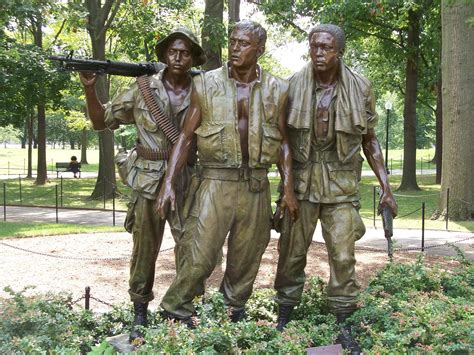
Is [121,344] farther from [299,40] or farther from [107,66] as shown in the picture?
[299,40]

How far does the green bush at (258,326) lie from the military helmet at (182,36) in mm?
1764

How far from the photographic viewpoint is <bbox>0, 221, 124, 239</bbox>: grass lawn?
473 inches

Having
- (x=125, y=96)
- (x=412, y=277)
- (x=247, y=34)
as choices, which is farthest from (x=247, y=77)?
(x=412, y=277)

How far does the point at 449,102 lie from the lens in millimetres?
14023

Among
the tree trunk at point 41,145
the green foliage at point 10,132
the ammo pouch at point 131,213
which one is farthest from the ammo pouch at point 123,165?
the green foliage at point 10,132

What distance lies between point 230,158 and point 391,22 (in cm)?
1880

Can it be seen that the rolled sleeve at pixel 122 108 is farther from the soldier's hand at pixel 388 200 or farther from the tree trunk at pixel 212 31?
the tree trunk at pixel 212 31

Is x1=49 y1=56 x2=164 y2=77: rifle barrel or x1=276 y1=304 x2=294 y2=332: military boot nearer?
x1=49 y1=56 x2=164 y2=77: rifle barrel

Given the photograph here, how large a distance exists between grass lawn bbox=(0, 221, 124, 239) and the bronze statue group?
768cm

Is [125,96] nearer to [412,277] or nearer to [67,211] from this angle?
[412,277]

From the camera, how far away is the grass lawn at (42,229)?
39.4ft

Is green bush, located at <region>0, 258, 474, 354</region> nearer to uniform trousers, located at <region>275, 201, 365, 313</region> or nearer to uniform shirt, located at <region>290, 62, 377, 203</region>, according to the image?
uniform trousers, located at <region>275, 201, 365, 313</region>

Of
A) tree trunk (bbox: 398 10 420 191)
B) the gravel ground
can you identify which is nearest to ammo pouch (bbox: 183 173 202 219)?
the gravel ground

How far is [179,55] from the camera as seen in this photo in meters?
4.61
